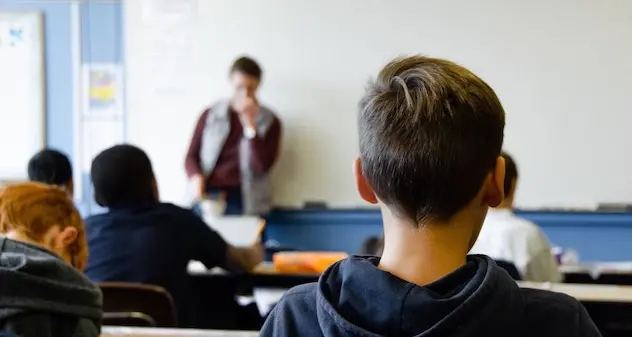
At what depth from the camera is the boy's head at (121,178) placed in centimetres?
237

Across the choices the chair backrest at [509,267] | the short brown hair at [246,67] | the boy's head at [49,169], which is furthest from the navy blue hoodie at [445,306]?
the short brown hair at [246,67]

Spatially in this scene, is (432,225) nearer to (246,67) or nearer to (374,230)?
(246,67)

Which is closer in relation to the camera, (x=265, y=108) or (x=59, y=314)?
(x=59, y=314)

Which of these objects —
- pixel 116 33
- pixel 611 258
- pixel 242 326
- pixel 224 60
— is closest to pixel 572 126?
pixel 611 258

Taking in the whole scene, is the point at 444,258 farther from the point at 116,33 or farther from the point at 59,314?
the point at 116,33

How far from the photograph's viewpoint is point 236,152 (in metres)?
4.54

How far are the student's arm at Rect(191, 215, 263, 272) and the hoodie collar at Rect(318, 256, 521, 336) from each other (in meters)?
1.61

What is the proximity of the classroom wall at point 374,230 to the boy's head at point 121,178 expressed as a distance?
2.23 metres

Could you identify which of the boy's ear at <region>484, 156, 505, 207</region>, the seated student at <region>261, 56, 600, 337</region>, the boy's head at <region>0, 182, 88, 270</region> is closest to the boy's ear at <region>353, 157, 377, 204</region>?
the seated student at <region>261, 56, 600, 337</region>

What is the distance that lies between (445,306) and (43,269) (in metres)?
0.94

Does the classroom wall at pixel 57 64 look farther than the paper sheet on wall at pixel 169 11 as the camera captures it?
Yes

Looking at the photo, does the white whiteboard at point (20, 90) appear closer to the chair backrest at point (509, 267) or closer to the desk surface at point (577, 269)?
the desk surface at point (577, 269)

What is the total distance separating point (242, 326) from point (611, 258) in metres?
2.53

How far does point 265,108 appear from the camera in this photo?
14.6ft
